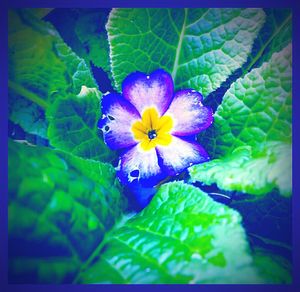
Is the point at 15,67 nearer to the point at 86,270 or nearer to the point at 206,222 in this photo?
the point at 86,270

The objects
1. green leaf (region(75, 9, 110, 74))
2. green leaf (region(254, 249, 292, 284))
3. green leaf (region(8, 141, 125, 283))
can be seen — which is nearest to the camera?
green leaf (region(8, 141, 125, 283))

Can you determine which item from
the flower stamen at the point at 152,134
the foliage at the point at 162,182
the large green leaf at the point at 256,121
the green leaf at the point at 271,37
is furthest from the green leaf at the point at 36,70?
the green leaf at the point at 271,37

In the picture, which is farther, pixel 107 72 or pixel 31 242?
pixel 107 72

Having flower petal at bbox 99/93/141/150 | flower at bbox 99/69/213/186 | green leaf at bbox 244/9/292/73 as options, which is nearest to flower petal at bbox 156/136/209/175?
flower at bbox 99/69/213/186

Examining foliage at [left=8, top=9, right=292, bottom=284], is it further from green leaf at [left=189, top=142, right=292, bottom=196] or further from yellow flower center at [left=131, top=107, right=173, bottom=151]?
yellow flower center at [left=131, top=107, right=173, bottom=151]

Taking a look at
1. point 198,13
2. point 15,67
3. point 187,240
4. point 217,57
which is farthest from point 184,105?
point 15,67

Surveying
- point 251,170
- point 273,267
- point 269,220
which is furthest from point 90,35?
point 273,267
